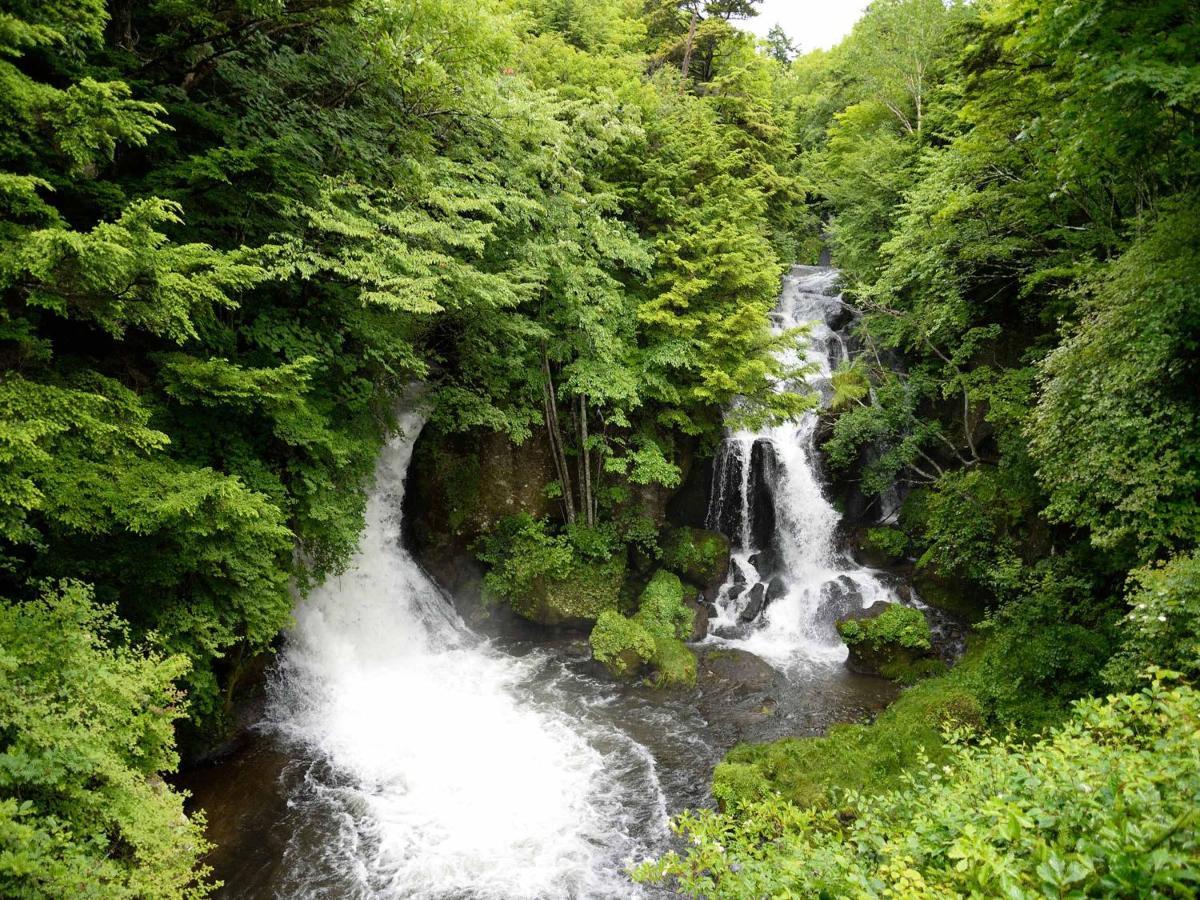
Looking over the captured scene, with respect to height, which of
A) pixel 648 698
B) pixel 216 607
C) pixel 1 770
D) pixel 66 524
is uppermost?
pixel 66 524

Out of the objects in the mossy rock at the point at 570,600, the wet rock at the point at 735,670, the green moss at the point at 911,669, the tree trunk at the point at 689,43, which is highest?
the tree trunk at the point at 689,43

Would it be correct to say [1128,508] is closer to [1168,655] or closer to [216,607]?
[1168,655]

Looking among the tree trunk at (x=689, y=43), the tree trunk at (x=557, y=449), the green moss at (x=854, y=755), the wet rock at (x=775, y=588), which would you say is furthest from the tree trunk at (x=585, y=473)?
the tree trunk at (x=689, y=43)

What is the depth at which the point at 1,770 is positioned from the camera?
12.4ft

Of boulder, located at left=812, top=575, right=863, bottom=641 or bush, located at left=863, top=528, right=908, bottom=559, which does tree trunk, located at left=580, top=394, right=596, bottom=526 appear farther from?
bush, located at left=863, top=528, right=908, bottom=559

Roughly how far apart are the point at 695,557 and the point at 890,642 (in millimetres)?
4944

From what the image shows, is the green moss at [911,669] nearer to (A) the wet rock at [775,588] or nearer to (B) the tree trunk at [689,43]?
(A) the wet rock at [775,588]

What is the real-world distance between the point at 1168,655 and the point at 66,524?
10520mm

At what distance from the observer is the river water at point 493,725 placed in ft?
24.8

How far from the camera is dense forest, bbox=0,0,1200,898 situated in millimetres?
4031

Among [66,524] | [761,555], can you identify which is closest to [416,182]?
[66,524]

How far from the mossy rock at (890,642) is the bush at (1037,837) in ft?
30.2

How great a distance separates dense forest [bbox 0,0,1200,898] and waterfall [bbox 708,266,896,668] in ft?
3.80

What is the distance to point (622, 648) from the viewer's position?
1273 centimetres
